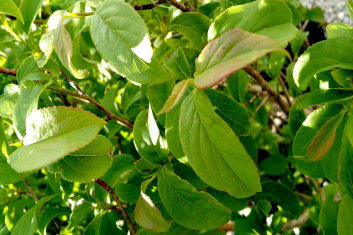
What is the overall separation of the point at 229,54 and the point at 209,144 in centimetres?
11

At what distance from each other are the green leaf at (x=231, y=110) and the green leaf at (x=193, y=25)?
3.9 inches

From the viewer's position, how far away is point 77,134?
1.42 feet

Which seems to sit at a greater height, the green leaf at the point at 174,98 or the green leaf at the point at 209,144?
the green leaf at the point at 174,98

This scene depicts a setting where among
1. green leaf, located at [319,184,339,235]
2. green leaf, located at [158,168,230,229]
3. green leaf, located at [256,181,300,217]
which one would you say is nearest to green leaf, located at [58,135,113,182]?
green leaf, located at [158,168,230,229]

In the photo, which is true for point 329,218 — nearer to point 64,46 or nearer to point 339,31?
point 339,31

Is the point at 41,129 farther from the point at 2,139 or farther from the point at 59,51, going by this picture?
the point at 2,139

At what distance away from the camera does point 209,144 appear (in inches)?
17.3

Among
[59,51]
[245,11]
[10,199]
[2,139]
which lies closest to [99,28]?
[59,51]

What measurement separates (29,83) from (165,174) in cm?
23

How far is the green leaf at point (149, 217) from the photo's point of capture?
1.78 feet

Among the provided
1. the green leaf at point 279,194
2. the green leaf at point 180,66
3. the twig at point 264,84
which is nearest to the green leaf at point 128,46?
the green leaf at point 180,66

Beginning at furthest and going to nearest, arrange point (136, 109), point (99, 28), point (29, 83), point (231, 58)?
1. point (136, 109)
2. point (29, 83)
3. point (99, 28)
4. point (231, 58)

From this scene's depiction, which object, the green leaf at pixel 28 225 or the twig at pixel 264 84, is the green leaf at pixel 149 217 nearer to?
the green leaf at pixel 28 225

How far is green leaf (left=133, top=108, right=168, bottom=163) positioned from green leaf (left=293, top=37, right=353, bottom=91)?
23cm
